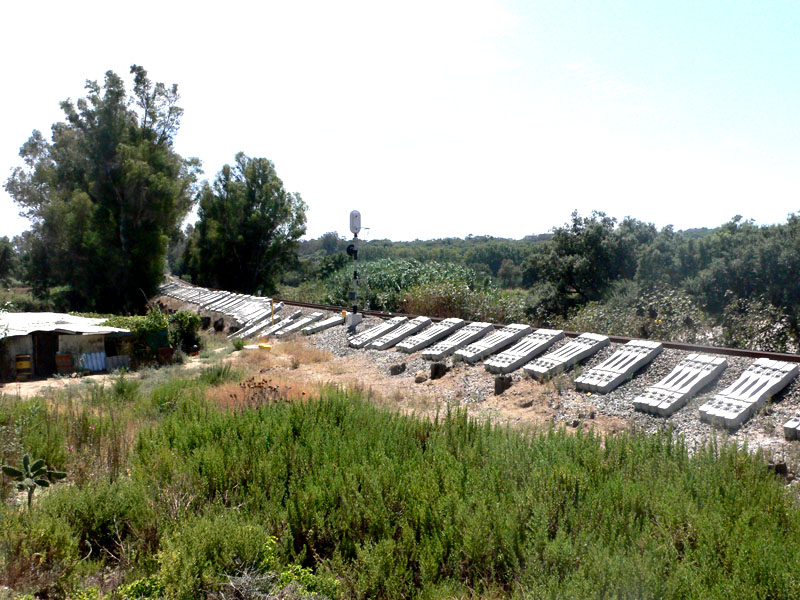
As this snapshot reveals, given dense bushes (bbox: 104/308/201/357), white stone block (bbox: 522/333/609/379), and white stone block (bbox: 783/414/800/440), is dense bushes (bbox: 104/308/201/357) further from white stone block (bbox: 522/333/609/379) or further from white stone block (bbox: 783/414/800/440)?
white stone block (bbox: 783/414/800/440)

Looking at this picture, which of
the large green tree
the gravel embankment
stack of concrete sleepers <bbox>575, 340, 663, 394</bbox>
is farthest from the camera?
the large green tree

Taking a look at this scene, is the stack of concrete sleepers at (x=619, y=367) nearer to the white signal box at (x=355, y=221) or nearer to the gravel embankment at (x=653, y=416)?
the gravel embankment at (x=653, y=416)

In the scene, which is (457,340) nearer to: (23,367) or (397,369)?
(397,369)

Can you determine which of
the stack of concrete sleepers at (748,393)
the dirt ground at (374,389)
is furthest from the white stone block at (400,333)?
the stack of concrete sleepers at (748,393)

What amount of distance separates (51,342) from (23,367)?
3.12 feet

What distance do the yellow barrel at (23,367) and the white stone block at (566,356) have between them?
12024 mm

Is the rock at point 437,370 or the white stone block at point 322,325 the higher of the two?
the white stone block at point 322,325

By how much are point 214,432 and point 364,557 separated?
10.0 feet

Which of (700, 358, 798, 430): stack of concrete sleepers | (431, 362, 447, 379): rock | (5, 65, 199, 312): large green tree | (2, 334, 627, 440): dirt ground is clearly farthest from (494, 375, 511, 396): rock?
(5, 65, 199, 312): large green tree

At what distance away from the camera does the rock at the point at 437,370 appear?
35.7 feet

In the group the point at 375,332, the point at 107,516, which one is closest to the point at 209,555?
the point at 107,516

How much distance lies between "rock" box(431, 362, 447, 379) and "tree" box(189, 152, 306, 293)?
33951 millimetres

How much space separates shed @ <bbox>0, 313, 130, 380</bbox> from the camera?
15.1 meters

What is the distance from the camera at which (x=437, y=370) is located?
35.8 ft
